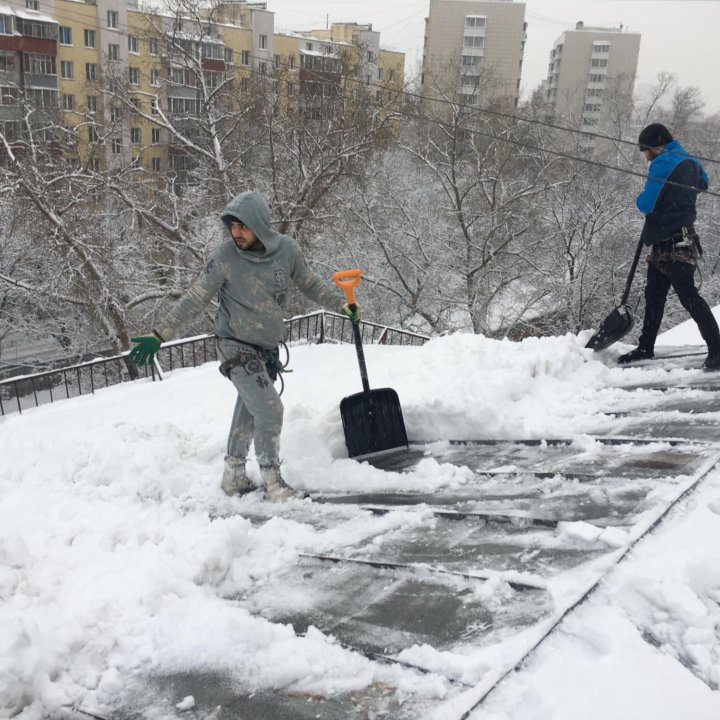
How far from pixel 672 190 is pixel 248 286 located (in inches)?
144

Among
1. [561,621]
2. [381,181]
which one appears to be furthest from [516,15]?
[561,621]

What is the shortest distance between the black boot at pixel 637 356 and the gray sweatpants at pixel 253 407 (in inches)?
144

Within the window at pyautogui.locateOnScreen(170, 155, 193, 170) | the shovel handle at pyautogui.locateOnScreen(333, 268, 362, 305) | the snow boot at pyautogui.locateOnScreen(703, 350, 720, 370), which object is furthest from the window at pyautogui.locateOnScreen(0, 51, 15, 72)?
the snow boot at pyautogui.locateOnScreen(703, 350, 720, 370)

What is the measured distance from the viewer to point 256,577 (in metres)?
2.99

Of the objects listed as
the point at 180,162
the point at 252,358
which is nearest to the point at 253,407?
the point at 252,358

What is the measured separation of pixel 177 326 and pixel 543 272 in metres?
21.1

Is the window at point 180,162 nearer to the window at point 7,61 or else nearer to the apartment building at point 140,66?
the apartment building at point 140,66

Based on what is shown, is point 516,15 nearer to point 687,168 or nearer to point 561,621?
point 687,168

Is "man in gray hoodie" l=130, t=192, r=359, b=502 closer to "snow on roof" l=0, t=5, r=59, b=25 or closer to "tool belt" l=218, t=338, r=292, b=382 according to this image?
"tool belt" l=218, t=338, r=292, b=382

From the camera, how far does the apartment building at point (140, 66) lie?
58.2ft

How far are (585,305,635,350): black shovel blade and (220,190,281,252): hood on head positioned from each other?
11.7 feet

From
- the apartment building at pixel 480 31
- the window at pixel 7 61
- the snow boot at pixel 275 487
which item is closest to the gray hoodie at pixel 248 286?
the snow boot at pixel 275 487

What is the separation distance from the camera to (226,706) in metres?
2.15

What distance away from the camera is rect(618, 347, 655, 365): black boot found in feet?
19.9
